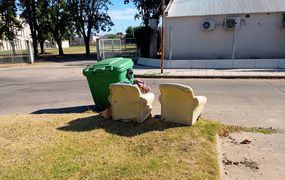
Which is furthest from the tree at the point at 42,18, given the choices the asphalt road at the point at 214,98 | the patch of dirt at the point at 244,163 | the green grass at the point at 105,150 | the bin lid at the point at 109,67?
the patch of dirt at the point at 244,163

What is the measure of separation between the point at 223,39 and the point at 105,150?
13.5 metres


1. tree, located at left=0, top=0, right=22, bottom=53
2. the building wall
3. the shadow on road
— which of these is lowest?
the shadow on road

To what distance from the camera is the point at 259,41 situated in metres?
15.5

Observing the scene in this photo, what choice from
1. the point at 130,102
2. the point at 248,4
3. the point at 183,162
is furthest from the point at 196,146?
the point at 248,4

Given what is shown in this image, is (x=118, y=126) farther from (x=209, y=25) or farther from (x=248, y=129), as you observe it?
(x=209, y=25)

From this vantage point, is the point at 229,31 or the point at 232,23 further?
the point at 229,31

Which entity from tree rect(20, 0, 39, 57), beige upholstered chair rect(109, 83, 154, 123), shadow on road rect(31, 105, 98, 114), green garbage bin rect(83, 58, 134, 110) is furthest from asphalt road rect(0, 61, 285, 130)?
tree rect(20, 0, 39, 57)

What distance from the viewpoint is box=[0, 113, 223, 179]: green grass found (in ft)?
11.7

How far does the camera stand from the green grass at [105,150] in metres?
3.56

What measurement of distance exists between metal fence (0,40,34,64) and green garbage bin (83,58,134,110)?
694 inches

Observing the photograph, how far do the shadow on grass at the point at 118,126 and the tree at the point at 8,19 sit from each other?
1193 inches

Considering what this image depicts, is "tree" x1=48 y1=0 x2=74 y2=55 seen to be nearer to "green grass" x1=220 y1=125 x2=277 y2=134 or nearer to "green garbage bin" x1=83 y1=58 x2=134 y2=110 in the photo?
"green garbage bin" x1=83 y1=58 x2=134 y2=110

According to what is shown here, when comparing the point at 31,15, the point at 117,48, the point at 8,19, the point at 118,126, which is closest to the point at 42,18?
the point at 31,15

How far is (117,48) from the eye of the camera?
19.5 m
